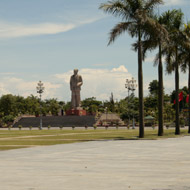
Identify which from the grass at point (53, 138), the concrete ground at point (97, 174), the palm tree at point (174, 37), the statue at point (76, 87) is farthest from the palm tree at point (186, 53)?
the statue at point (76, 87)

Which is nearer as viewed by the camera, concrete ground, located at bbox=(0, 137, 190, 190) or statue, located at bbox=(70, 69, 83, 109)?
concrete ground, located at bbox=(0, 137, 190, 190)

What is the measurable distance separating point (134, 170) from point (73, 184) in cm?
332

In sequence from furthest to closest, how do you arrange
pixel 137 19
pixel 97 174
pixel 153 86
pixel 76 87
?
pixel 153 86
pixel 76 87
pixel 137 19
pixel 97 174

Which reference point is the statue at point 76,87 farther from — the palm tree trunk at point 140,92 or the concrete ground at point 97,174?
the concrete ground at point 97,174

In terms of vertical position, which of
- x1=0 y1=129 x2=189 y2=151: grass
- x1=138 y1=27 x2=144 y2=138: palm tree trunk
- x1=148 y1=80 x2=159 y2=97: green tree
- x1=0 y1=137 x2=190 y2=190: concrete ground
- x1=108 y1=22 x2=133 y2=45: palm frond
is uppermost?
x1=148 y1=80 x2=159 y2=97: green tree

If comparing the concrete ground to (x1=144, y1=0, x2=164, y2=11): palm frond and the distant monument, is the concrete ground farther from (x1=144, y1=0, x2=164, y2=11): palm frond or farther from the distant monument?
the distant monument

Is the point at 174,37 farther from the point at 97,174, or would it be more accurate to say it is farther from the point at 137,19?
the point at 97,174

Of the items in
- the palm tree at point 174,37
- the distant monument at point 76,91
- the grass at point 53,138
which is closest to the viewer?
the grass at point 53,138

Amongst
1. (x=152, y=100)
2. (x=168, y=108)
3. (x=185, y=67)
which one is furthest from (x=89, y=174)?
(x=152, y=100)

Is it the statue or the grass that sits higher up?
the statue

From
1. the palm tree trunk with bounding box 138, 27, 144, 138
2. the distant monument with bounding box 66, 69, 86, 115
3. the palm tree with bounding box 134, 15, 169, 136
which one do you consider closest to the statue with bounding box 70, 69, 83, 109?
the distant monument with bounding box 66, 69, 86, 115

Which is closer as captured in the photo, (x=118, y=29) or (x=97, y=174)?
(x=97, y=174)

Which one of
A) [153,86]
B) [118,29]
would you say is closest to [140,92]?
[118,29]

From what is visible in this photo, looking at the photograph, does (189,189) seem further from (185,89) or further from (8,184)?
(185,89)
